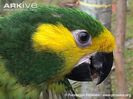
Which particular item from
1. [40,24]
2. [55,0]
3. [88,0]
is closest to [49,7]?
[40,24]

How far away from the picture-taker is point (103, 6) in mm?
1688

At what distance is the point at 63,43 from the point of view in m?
1.33

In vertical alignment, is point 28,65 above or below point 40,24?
below

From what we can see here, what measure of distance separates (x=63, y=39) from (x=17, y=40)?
0.48 ft

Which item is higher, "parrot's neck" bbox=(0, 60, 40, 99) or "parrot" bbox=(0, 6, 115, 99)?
"parrot" bbox=(0, 6, 115, 99)

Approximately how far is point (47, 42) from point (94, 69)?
0.74 feet

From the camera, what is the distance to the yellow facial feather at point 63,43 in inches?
51.7

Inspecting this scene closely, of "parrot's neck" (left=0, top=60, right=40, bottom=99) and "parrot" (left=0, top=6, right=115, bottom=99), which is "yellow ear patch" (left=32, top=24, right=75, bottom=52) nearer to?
"parrot" (left=0, top=6, right=115, bottom=99)

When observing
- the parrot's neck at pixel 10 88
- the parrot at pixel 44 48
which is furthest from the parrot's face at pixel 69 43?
the parrot's neck at pixel 10 88

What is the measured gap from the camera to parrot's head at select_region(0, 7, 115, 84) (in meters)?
1.30

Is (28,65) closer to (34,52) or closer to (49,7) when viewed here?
(34,52)

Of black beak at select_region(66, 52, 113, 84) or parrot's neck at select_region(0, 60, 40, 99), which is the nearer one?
parrot's neck at select_region(0, 60, 40, 99)

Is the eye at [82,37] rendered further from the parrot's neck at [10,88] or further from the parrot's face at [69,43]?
the parrot's neck at [10,88]

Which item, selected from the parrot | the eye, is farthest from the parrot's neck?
the eye
